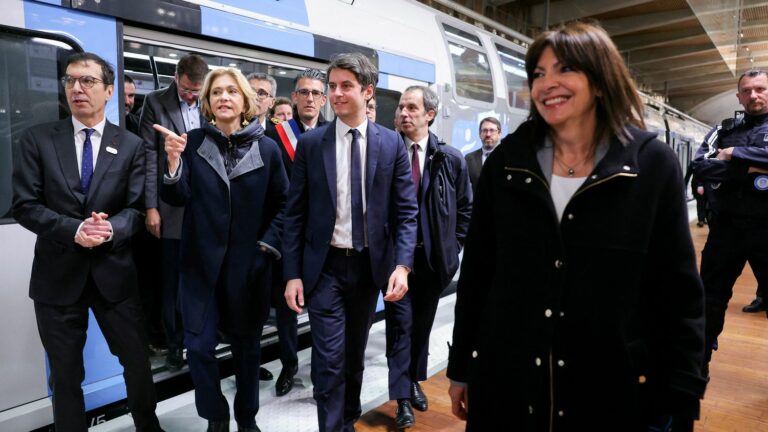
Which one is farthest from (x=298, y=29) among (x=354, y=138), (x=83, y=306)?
(x=83, y=306)

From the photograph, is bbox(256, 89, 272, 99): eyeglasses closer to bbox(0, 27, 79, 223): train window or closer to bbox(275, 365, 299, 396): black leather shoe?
bbox(0, 27, 79, 223): train window

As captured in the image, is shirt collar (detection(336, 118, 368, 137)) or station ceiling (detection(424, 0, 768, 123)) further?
station ceiling (detection(424, 0, 768, 123))

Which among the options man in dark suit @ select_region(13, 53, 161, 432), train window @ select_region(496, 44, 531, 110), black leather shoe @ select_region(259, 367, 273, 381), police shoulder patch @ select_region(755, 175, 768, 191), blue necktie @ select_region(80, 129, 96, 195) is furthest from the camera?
train window @ select_region(496, 44, 531, 110)

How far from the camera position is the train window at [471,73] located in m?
4.77

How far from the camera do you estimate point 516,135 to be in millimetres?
1334

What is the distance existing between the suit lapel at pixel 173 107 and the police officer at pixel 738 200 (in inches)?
113

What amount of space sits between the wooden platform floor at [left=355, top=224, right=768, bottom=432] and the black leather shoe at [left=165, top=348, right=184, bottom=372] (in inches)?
41.6

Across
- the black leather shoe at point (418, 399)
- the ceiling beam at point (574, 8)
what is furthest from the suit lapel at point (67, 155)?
the ceiling beam at point (574, 8)

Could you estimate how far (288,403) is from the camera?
2.82m

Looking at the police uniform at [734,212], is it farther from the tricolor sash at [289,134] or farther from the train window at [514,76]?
the train window at [514,76]

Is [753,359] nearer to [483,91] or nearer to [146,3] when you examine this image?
[483,91]

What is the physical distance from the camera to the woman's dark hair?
1.17 meters

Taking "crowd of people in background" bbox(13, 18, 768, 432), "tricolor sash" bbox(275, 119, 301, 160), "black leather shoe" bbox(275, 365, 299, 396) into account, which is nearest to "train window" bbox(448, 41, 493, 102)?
"crowd of people in background" bbox(13, 18, 768, 432)

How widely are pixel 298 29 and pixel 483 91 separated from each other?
2.53m
